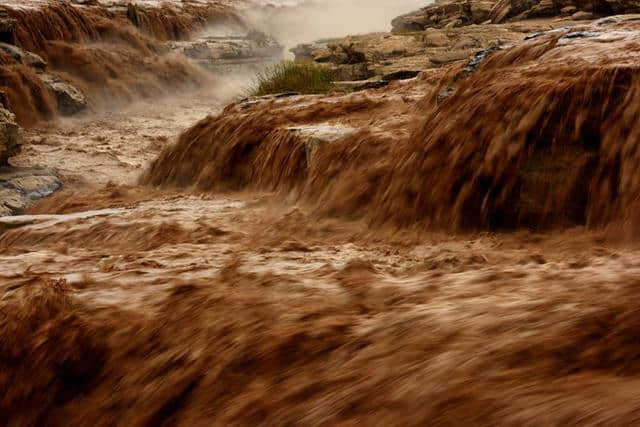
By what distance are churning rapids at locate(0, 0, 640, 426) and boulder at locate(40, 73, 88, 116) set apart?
224 inches

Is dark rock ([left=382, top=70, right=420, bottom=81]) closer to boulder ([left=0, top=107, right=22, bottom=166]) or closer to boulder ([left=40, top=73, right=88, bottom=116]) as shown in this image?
boulder ([left=0, top=107, right=22, bottom=166])

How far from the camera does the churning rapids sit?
68.0 inches

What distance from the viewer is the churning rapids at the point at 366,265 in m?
1.73

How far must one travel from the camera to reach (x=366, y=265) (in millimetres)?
2838

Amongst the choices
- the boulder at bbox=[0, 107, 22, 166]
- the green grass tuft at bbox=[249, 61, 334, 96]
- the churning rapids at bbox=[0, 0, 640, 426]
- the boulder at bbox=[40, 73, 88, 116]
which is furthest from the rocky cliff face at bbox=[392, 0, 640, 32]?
the boulder at bbox=[0, 107, 22, 166]

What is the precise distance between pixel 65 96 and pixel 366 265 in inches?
416

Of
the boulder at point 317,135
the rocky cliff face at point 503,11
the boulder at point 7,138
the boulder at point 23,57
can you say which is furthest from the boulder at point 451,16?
the boulder at point 317,135

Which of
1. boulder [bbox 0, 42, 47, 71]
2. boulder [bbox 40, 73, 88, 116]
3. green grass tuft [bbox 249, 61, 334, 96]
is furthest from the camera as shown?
boulder [bbox 0, 42, 47, 71]

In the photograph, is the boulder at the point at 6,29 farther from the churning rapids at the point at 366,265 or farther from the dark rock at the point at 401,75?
the dark rock at the point at 401,75

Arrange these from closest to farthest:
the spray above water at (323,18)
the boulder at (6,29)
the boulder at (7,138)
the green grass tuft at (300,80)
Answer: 1. the boulder at (7,138)
2. the green grass tuft at (300,80)
3. the boulder at (6,29)
4. the spray above water at (323,18)

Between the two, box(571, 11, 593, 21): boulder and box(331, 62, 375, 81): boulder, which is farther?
box(571, 11, 593, 21): boulder

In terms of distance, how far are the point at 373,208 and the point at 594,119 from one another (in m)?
1.30

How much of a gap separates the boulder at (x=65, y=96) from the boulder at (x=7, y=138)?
4029 millimetres

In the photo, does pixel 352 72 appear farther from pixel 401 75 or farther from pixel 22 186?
pixel 22 186
